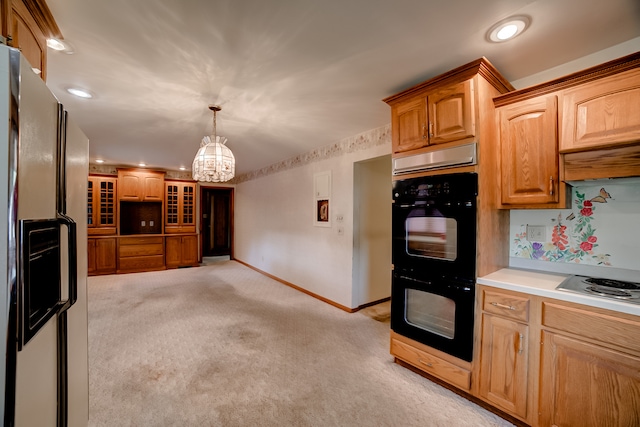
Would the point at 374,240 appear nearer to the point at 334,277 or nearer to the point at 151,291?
the point at 334,277

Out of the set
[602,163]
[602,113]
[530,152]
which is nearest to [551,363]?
[602,163]

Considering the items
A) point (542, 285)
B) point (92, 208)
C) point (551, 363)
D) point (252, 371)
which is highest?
point (92, 208)

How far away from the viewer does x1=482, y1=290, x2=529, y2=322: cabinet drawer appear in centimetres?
159

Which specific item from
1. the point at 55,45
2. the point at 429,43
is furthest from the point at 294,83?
the point at 55,45

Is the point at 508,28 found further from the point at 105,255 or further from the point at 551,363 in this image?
the point at 105,255

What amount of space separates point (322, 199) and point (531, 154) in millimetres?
2649

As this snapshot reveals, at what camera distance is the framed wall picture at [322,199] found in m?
3.91

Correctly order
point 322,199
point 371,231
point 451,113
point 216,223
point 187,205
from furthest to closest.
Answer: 1. point 216,223
2. point 187,205
3. point 322,199
4. point 371,231
5. point 451,113

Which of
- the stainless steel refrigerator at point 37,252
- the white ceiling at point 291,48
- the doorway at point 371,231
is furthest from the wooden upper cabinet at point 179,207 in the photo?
the stainless steel refrigerator at point 37,252

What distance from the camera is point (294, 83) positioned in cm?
216

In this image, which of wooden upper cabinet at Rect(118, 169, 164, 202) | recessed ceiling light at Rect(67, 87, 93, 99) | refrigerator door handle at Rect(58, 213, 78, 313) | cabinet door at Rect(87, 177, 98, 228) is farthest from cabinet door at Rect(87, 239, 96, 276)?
refrigerator door handle at Rect(58, 213, 78, 313)

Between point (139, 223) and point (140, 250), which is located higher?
point (139, 223)

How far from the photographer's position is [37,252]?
2.73 ft

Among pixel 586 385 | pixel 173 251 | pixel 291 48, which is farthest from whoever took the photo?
pixel 173 251
